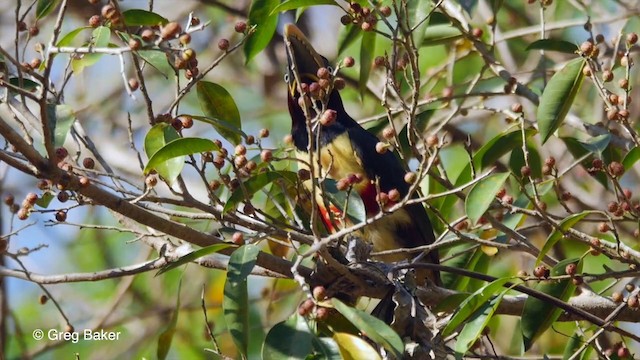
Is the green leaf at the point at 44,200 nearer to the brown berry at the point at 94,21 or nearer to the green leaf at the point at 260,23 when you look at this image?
the brown berry at the point at 94,21

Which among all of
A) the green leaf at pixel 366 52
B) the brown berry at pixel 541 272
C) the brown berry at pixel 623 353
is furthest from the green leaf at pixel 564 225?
the green leaf at pixel 366 52

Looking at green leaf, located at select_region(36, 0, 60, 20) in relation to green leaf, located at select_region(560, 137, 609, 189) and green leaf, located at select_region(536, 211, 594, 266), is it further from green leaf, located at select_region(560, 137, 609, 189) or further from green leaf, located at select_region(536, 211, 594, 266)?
green leaf, located at select_region(560, 137, 609, 189)

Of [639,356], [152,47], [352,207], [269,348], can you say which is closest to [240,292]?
[269,348]

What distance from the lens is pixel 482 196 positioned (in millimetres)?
2480

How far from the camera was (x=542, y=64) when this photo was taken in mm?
3768

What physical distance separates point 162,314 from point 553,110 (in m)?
2.58

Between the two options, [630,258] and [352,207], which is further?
[630,258]

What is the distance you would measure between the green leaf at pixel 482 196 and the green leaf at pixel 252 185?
1.48ft

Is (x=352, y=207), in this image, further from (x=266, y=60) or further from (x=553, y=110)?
(x=266, y=60)

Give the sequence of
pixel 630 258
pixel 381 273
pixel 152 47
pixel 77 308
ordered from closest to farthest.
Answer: pixel 152 47
pixel 381 273
pixel 630 258
pixel 77 308

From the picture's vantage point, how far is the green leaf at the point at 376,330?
205 centimetres

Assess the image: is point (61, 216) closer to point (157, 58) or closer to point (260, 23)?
point (157, 58)

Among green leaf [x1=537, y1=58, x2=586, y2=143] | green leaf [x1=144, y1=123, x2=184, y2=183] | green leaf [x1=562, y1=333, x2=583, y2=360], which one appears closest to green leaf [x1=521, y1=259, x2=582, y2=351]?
green leaf [x1=562, y1=333, x2=583, y2=360]

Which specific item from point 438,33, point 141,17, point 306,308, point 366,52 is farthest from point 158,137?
point 438,33
